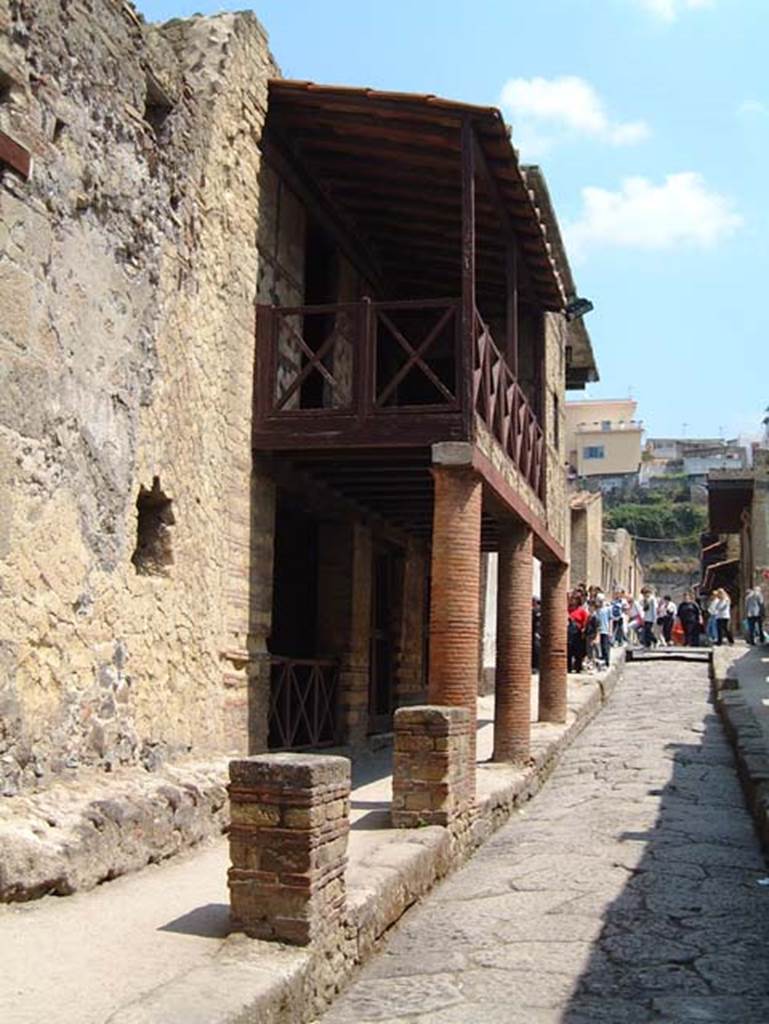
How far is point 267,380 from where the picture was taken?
950cm

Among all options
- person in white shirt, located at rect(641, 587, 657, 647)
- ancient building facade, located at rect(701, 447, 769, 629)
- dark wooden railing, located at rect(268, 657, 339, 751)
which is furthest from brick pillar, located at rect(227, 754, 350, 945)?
person in white shirt, located at rect(641, 587, 657, 647)

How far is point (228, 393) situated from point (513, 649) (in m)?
4.18

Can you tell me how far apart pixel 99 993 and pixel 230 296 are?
5.92 meters

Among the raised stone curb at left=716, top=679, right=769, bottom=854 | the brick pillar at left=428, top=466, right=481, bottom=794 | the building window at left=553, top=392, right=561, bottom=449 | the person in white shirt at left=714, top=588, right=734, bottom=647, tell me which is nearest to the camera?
the raised stone curb at left=716, top=679, right=769, bottom=854

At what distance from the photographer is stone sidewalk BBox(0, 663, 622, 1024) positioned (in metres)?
3.92

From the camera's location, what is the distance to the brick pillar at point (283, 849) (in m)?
4.87

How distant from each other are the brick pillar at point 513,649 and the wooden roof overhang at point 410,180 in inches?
116

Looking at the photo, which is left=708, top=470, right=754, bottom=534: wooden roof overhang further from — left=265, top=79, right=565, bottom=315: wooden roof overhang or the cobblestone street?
the cobblestone street

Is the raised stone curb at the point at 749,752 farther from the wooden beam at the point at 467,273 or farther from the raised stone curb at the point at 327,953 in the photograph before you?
the wooden beam at the point at 467,273

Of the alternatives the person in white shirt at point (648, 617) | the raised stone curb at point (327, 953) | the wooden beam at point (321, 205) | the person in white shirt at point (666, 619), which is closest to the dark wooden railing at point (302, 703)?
the raised stone curb at point (327, 953)

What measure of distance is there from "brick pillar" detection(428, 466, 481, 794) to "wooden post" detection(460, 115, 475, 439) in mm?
678

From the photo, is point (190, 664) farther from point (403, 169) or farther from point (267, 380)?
point (403, 169)

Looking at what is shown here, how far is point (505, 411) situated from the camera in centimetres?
1110

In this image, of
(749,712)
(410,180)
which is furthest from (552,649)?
(410,180)
